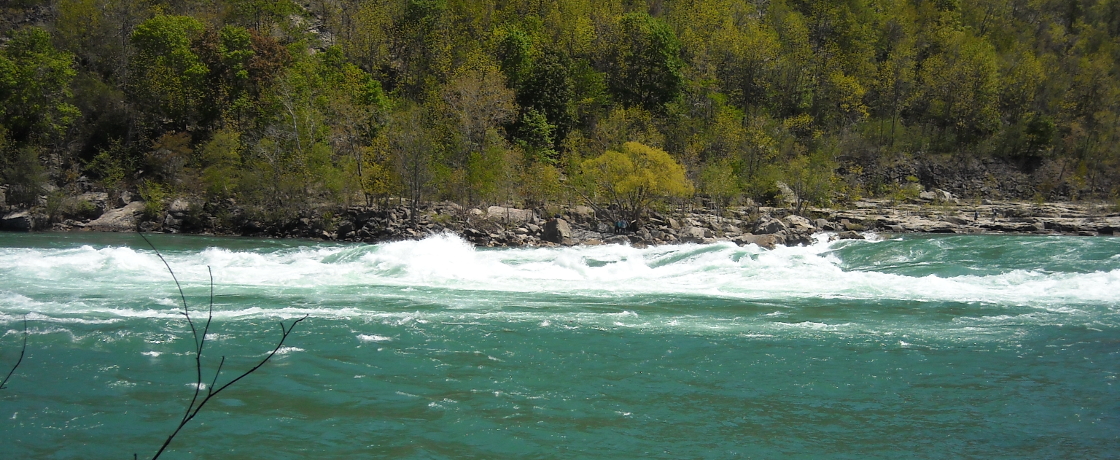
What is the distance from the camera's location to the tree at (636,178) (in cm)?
4081

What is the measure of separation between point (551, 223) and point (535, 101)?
20.3 meters

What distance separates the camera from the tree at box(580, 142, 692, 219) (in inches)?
1607

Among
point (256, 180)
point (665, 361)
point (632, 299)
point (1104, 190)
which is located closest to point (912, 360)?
point (665, 361)

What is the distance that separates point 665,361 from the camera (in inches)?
556

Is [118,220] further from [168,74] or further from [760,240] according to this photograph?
[760,240]

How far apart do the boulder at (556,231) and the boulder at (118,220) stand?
25257 millimetres

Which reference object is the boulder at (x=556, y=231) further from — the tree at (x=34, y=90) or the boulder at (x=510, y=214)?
the tree at (x=34, y=90)

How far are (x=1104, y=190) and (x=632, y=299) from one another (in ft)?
184

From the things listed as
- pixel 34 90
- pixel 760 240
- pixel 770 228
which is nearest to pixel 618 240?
pixel 760 240

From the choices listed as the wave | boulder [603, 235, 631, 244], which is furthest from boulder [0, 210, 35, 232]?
boulder [603, 235, 631, 244]

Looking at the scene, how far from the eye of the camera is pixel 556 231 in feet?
127

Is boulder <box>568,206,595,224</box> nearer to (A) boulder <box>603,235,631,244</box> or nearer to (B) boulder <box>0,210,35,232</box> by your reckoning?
(A) boulder <box>603,235,631,244</box>

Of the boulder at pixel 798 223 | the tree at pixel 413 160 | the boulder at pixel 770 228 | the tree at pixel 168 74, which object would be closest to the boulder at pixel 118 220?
the tree at pixel 168 74

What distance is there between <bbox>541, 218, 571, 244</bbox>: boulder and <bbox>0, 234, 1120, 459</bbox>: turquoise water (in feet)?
45.7
